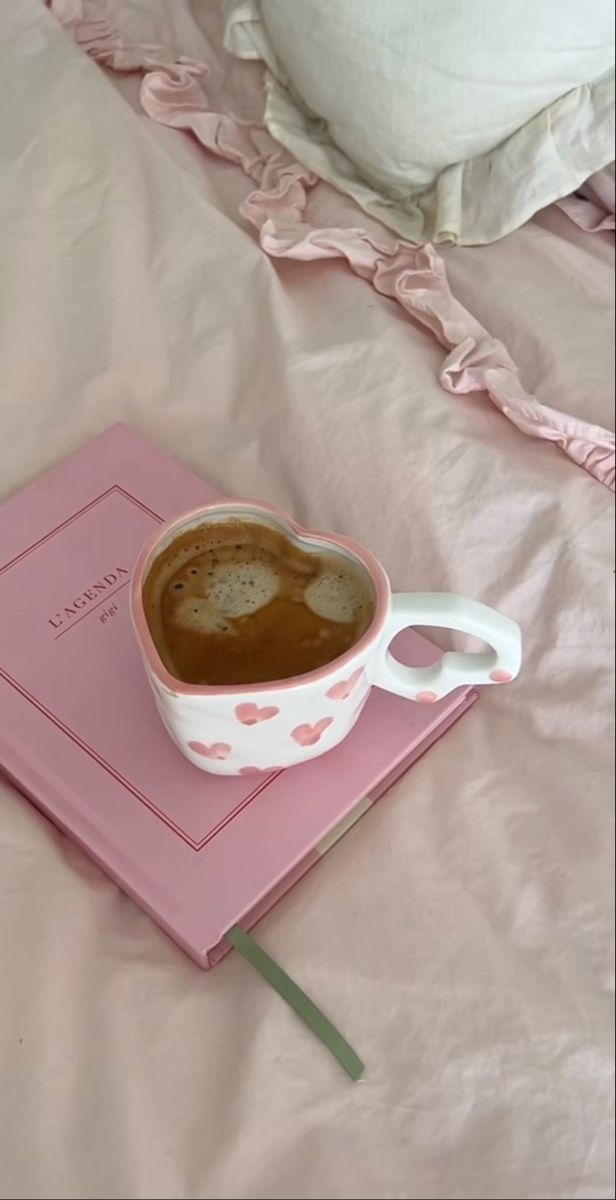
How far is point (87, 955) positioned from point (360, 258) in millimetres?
437

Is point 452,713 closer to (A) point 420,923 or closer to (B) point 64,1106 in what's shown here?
(A) point 420,923

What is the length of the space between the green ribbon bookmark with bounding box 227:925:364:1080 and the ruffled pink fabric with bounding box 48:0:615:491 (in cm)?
31

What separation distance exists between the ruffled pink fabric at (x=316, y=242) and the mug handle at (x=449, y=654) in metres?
0.18

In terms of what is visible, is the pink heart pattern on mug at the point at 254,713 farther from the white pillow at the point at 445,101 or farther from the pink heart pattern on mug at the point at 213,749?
the white pillow at the point at 445,101

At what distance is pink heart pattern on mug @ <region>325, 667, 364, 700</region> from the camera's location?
0.41m

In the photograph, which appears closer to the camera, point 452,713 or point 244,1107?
point 244,1107

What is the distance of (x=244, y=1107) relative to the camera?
0.39 m

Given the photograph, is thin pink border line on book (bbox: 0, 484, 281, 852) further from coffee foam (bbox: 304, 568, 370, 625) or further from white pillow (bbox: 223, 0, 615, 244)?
white pillow (bbox: 223, 0, 615, 244)

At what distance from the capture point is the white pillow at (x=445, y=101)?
0.61 metres

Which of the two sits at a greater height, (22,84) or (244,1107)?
(22,84)

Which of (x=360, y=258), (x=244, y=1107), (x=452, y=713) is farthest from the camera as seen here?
(x=360, y=258)

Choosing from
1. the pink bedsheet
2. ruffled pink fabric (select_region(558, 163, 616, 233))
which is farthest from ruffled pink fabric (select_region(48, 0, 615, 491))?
ruffled pink fabric (select_region(558, 163, 616, 233))

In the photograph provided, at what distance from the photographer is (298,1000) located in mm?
423

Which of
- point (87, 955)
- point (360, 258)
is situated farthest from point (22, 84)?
point (87, 955)
